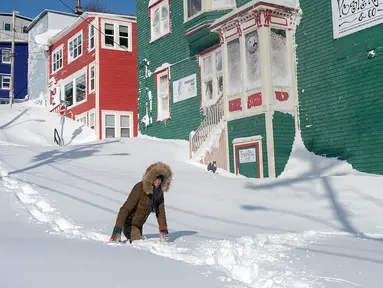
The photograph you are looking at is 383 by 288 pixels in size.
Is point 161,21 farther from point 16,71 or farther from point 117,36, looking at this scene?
point 16,71

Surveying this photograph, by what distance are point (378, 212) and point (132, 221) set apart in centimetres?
518

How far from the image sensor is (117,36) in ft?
92.6

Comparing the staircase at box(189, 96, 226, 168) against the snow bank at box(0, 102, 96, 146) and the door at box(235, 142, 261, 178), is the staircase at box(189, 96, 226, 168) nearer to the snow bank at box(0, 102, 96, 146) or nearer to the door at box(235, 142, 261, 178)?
the door at box(235, 142, 261, 178)

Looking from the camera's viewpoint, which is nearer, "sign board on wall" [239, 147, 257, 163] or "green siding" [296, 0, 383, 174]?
"green siding" [296, 0, 383, 174]

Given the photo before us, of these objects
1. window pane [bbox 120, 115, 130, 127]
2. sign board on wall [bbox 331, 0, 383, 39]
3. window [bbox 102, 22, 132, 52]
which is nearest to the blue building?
window [bbox 102, 22, 132, 52]

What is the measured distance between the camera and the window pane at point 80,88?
29.5m

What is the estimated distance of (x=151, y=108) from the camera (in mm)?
21703

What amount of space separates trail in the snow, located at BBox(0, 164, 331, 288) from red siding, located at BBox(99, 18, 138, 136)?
18.7 m

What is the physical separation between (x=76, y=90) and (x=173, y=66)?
1220 cm

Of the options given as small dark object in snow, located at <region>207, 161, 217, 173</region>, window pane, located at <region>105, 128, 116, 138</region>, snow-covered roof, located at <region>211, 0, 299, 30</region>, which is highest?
snow-covered roof, located at <region>211, 0, 299, 30</region>

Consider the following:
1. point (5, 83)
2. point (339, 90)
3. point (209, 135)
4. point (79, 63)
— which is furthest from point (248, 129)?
point (5, 83)

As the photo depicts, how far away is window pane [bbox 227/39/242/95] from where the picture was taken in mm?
15789

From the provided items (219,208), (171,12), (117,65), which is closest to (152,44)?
(171,12)

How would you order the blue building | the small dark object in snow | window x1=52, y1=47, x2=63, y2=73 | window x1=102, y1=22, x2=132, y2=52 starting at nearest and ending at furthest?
the small dark object in snow
window x1=102, y1=22, x2=132, y2=52
window x1=52, y1=47, x2=63, y2=73
the blue building
